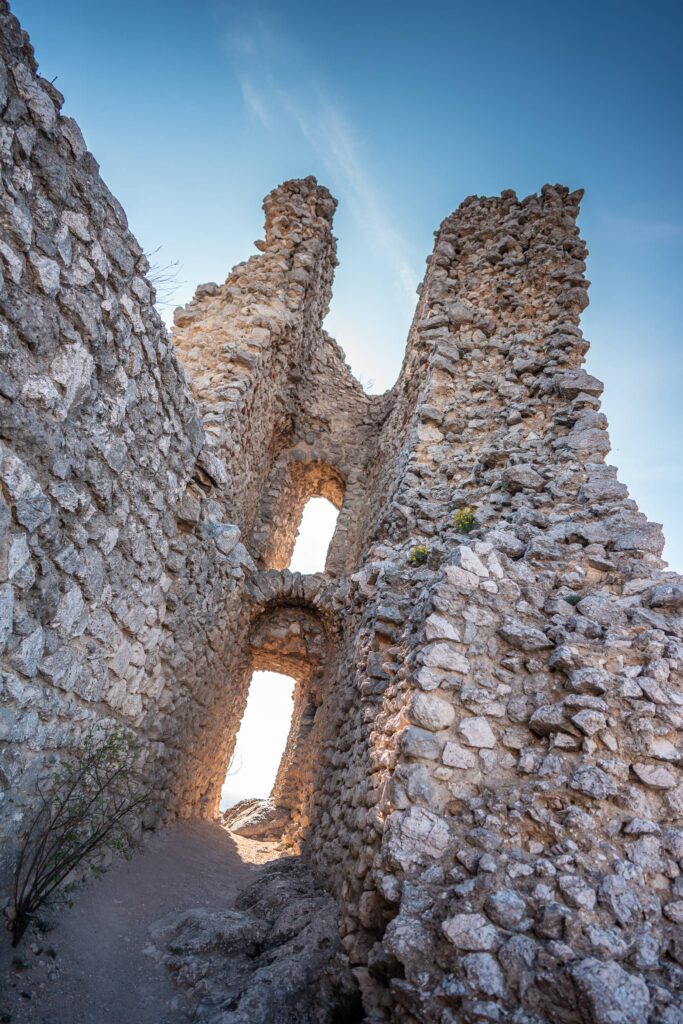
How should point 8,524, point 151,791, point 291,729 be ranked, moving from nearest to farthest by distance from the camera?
point 8,524
point 151,791
point 291,729

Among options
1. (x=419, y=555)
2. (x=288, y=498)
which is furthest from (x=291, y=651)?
(x=288, y=498)

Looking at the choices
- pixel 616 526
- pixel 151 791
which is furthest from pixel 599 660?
pixel 151 791

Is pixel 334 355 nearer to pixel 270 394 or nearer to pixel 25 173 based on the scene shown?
pixel 270 394

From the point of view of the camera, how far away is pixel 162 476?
4.25 m

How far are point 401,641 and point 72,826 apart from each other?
8.72 feet

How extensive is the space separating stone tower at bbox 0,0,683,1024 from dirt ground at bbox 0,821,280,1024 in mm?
667

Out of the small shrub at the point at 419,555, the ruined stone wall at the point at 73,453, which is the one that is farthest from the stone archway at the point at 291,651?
the ruined stone wall at the point at 73,453

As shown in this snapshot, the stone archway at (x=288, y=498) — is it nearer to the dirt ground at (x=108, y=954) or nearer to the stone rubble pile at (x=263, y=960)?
the dirt ground at (x=108, y=954)

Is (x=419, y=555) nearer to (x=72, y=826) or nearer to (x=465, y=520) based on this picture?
(x=465, y=520)

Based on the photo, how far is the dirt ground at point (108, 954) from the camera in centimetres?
270

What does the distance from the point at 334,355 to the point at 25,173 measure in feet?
29.0

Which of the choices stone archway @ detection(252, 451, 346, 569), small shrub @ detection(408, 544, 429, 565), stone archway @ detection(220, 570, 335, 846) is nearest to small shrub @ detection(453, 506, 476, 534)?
small shrub @ detection(408, 544, 429, 565)

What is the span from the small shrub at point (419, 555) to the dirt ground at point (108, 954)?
3501 mm

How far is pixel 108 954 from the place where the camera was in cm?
328
